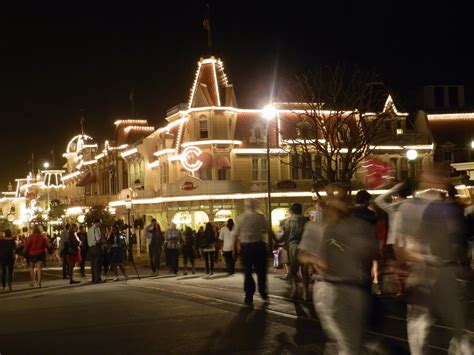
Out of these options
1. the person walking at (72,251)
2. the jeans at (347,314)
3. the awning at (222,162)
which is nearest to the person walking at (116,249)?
the person walking at (72,251)

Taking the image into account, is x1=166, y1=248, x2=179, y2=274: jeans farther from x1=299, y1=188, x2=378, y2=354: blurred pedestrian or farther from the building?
the building

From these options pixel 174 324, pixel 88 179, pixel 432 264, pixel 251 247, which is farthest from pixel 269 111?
pixel 88 179

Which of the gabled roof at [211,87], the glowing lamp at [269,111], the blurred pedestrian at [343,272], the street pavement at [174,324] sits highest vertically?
the gabled roof at [211,87]

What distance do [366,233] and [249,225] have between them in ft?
25.0

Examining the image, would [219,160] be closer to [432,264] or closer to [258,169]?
[258,169]

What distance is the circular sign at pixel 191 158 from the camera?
4822 cm

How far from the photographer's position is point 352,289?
7.27 metres

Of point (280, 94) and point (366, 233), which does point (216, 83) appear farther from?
point (366, 233)

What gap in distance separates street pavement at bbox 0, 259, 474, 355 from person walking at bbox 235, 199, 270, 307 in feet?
1.38

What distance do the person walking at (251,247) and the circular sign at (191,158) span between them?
3319 cm

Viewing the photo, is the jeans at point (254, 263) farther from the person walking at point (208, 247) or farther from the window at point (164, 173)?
the window at point (164, 173)

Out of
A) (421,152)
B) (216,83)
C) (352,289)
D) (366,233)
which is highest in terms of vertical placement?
(216,83)

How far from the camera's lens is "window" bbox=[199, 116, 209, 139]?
4991 cm

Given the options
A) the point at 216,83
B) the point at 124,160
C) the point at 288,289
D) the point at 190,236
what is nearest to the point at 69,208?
the point at 124,160
